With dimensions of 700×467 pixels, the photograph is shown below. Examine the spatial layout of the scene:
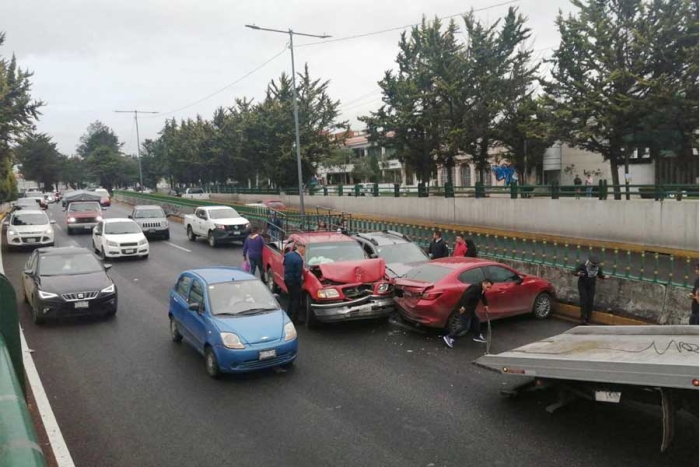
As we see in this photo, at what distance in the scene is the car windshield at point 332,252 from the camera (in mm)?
12484

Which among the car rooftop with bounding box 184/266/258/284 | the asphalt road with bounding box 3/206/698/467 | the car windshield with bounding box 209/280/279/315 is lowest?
the asphalt road with bounding box 3/206/698/467

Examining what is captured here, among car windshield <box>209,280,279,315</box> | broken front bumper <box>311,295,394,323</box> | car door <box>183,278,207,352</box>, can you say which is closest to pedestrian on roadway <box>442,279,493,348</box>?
broken front bumper <box>311,295,394,323</box>

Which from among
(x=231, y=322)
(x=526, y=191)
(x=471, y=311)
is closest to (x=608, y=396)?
(x=471, y=311)

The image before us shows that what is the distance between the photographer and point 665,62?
21297mm

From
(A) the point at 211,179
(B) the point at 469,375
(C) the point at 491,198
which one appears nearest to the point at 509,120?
(C) the point at 491,198

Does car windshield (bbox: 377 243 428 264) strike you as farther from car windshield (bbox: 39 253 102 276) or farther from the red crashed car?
Result: car windshield (bbox: 39 253 102 276)

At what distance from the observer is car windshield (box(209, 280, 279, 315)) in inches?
365

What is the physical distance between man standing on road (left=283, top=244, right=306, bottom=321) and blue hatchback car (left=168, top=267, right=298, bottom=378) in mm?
1345

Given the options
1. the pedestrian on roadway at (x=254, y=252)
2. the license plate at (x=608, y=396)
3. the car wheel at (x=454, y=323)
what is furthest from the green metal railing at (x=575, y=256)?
the license plate at (x=608, y=396)

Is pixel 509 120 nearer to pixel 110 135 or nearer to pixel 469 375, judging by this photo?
pixel 469 375

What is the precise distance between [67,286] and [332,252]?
5696mm

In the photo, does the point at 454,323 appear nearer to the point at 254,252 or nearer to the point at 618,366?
the point at 618,366

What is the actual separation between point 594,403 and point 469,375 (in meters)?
1.90

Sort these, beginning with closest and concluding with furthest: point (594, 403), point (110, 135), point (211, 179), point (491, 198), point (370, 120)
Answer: point (594, 403)
point (491, 198)
point (370, 120)
point (211, 179)
point (110, 135)
